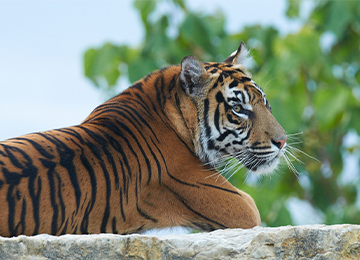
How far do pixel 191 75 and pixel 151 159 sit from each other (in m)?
0.73

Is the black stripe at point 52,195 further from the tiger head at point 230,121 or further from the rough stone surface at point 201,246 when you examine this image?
the tiger head at point 230,121

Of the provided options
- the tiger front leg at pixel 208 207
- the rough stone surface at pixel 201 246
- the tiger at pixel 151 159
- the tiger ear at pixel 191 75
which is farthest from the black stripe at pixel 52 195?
the tiger ear at pixel 191 75

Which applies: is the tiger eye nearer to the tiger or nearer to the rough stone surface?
the tiger

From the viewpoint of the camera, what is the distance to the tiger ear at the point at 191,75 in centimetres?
349

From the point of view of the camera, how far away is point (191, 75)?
11.5 ft

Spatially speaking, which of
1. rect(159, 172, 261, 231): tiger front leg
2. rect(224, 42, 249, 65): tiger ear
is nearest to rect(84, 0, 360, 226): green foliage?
rect(224, 42, 249, 65): tiger ear

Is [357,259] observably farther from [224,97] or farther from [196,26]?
[196,26]

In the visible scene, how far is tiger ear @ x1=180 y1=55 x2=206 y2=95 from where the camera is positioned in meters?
3.49

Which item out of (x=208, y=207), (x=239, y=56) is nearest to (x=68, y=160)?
(x=208, y=207)

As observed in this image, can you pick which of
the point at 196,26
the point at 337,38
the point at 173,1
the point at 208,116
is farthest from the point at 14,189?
the point at 337,38

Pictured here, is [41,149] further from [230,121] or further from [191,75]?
[230,121]

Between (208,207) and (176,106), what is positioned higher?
(176,106)

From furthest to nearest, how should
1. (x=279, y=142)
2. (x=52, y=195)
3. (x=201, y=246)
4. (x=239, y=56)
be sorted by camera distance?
1. (x=239, y=56)
2. (x=279, y=142)
3. (x=52, y=195)
4. (x=201, y=246)

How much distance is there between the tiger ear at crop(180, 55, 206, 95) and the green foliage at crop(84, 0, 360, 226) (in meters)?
7.09
